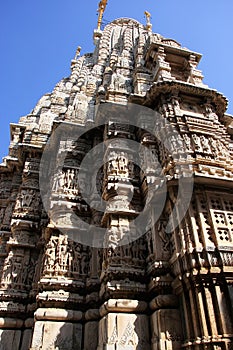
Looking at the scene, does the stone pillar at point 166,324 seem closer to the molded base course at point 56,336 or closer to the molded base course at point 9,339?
the molded base course at point 56,336

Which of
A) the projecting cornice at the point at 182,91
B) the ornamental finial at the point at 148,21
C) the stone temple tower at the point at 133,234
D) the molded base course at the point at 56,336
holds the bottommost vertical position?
the molded base course at the point at 56,336

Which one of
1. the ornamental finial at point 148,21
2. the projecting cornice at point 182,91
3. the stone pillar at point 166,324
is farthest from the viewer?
the ornamental finial at point 148,21

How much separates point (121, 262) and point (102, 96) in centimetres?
1077

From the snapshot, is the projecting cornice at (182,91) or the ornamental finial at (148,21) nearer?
the projecting cornice at (182,91)

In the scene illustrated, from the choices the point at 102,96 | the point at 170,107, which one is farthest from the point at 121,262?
the point at 102,96

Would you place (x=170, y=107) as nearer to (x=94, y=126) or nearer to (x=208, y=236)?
(x=94, y=126)

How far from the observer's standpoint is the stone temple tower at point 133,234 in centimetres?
684

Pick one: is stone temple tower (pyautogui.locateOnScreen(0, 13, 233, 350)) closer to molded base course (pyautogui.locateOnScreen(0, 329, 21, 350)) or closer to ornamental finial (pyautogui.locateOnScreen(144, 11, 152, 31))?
molded base course (pyautogui.locateOnScreen(0, 329, 21, 350))

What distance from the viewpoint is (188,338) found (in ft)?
20.8

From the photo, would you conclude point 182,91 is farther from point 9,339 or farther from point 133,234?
point 9,339

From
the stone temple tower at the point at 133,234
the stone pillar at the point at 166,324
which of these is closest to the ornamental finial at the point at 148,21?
the stone temple tower at the point at 133,234

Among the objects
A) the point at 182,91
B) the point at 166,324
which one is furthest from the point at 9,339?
the point at 182,91

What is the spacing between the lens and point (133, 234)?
29.4ft

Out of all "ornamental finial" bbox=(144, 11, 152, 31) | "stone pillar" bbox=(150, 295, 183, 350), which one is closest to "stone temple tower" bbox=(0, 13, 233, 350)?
"stone pillar" bbox=(150, 295, 183, 350)
